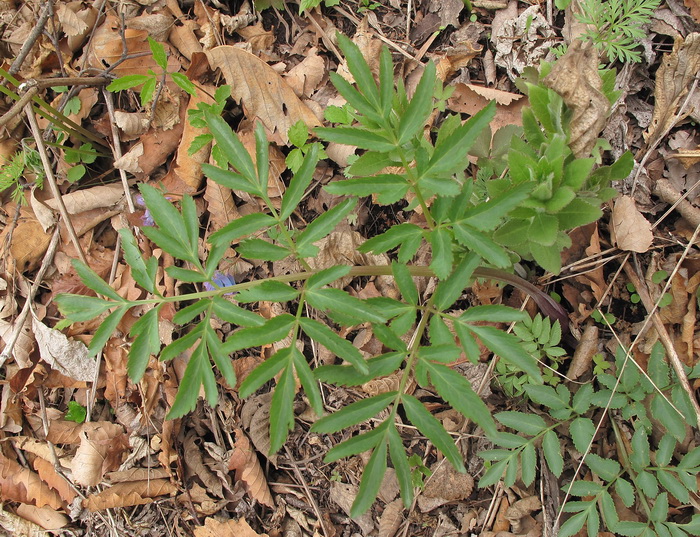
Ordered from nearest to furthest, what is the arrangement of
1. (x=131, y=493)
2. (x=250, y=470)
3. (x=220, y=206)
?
(x=250, y=470) < (x=131, y=493) < (x=220, y=206)

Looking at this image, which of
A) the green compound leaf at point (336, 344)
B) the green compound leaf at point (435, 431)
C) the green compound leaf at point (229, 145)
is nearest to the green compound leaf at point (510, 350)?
the green compound leaf at point (435, 431)

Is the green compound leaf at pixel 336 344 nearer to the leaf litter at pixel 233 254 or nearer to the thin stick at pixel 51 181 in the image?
the leaf litter at pixel 233 254

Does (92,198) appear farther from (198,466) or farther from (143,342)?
(143,342)

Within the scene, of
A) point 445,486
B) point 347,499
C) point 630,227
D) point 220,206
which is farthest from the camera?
point 220,206

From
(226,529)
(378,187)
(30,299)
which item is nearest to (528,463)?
(378,187)

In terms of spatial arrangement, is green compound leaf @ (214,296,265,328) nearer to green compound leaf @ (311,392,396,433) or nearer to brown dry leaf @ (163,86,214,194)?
green compound leaf @ (311,392,396,433)

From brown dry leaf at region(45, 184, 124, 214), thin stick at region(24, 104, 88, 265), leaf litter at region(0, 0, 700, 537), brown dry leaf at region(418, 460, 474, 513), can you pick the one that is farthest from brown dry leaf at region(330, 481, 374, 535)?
brown dry leaf at region(45, 184, 124, 214)

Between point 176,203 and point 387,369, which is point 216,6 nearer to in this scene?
point 176,203

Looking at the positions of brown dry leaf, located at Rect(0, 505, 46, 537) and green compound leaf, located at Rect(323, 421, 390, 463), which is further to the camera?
brown dry leaf, located at Rect(0, 505, 46, 537)
